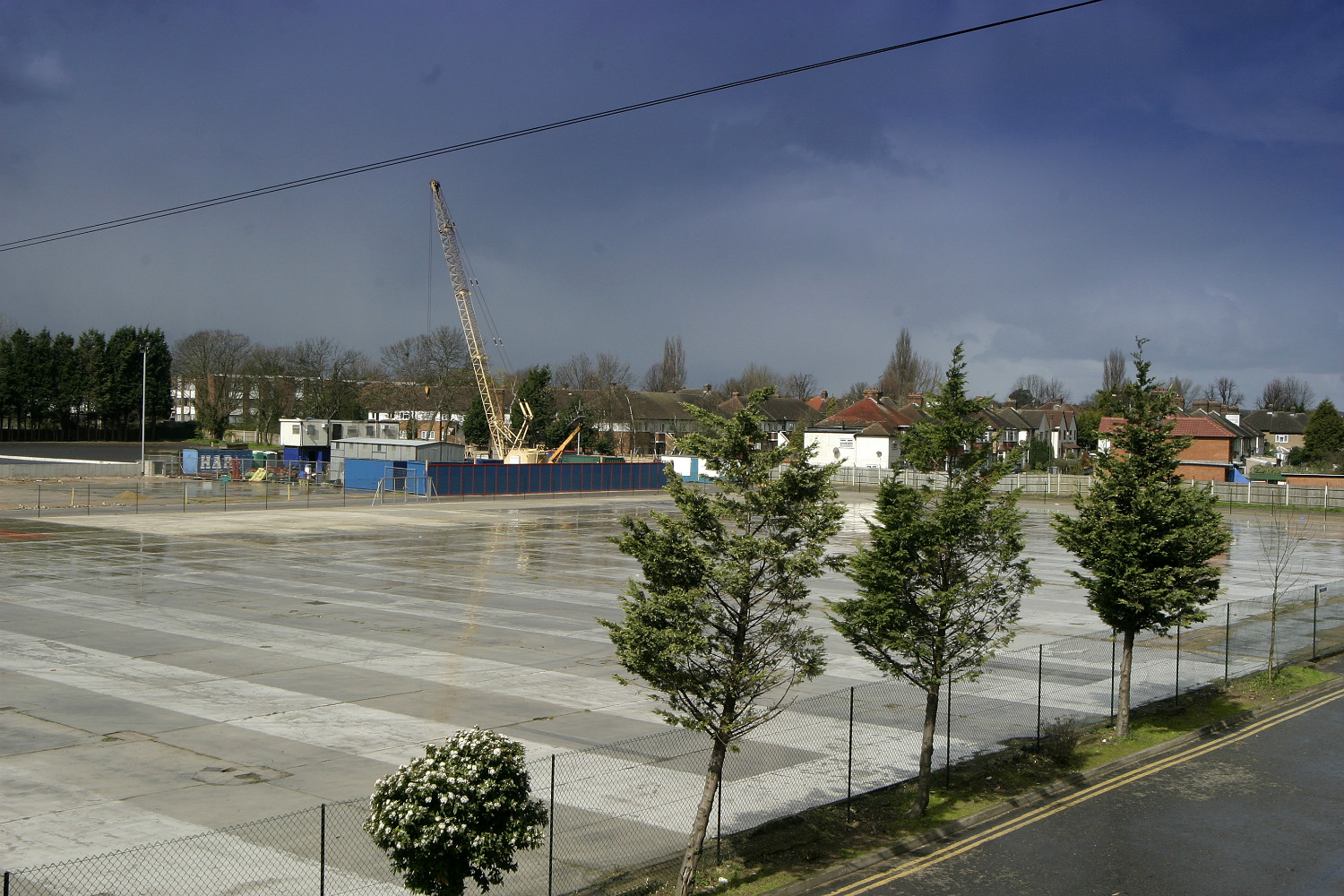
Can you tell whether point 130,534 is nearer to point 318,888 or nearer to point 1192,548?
point 318,888

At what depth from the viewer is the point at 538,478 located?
8819 centimetres

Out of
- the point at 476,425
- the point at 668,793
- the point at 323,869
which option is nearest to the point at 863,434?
the point at 476,425

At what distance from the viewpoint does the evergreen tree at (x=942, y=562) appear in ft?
49.8

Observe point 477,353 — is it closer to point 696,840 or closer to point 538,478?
point 538,478

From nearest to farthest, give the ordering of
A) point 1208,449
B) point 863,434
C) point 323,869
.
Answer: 1. point 323,869
2. point 1208,449
3. point 863,434

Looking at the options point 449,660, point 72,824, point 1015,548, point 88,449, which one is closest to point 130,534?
point 449,660

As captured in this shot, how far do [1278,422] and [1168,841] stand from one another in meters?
194

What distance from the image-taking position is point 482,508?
71.4m

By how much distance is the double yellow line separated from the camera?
13562 mm

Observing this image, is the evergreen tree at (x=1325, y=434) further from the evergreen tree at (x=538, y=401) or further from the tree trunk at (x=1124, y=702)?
the tree trunk at (x=1124, y=702)

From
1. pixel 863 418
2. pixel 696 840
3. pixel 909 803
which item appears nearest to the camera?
pixel 696 840

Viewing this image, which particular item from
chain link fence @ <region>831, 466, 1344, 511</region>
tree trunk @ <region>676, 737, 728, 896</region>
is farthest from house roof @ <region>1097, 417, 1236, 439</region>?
tree trunk @ <region>676, 737, 728, 896</region>

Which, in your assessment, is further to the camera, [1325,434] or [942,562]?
[1325,434]

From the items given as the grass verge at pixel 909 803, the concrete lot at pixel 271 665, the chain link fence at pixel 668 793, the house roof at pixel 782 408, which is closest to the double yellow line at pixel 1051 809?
the grass verge at pixel 909 803
